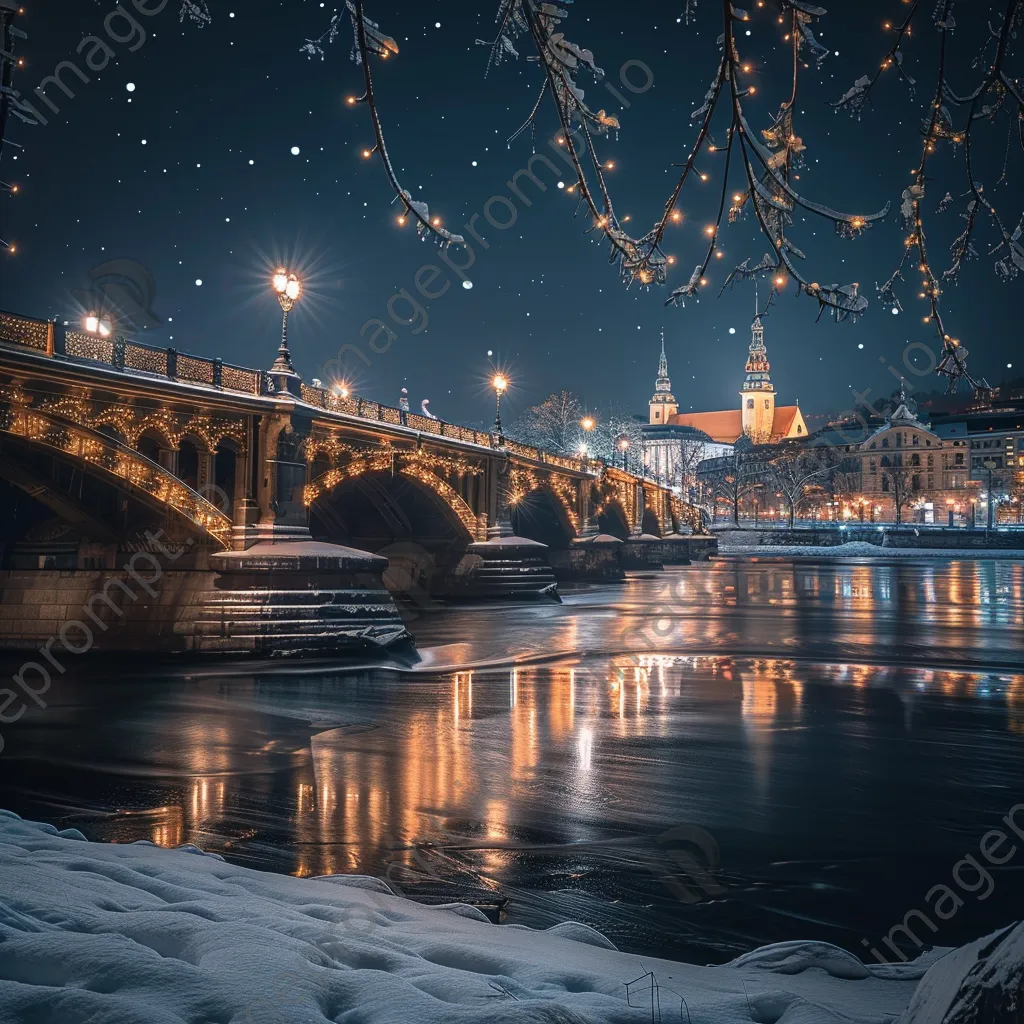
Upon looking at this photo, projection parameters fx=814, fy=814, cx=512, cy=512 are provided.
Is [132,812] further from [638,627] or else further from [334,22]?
[638,627]

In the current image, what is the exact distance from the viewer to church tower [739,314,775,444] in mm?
191375

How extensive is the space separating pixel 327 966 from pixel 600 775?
7649 millimetres

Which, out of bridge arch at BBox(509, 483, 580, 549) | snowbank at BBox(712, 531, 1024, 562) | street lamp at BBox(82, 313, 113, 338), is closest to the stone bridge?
street lamp at BBox(82, 313, 113, 338)

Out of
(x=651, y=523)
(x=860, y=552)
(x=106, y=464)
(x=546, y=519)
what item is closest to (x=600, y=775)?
(x=106, y=464)

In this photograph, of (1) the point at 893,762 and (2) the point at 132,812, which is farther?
(1) the point at 893,762

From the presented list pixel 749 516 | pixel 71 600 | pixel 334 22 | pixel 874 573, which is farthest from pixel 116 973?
pixel 749 516

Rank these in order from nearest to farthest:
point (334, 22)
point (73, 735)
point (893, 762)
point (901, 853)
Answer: point (334, 22) → point (901, 853) → point (893, 762) → point (73, 735)

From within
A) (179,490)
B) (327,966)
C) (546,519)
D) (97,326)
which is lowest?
(327,966)

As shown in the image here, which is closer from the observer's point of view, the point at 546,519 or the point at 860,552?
the point at 546,519

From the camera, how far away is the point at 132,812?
986 centimetres

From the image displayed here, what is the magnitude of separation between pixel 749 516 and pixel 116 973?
436 feet

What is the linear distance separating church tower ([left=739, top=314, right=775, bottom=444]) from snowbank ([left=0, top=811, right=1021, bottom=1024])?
192m

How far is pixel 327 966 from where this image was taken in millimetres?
4070

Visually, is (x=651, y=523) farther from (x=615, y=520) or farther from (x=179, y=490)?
(x=179, y=490)
